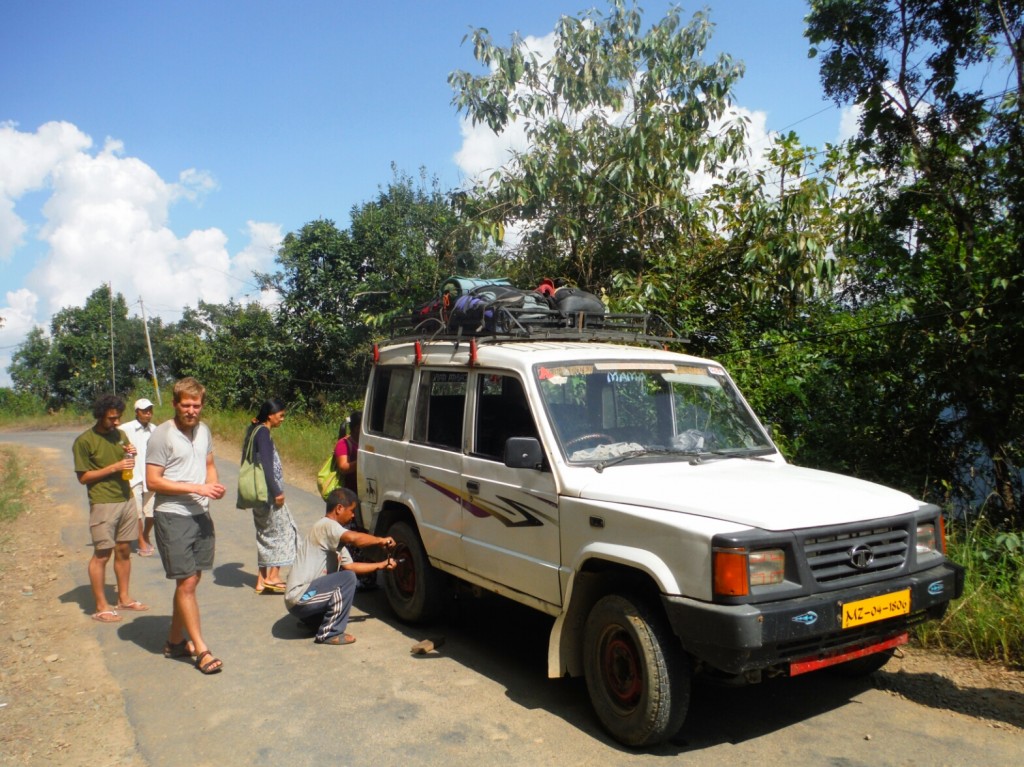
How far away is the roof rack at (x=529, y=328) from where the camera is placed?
5.79 metres

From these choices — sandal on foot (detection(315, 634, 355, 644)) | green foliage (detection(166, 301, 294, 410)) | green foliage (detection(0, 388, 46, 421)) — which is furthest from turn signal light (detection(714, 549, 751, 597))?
green foliage (detection(0, 388, 46, 421))

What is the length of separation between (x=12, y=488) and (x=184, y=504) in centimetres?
1045

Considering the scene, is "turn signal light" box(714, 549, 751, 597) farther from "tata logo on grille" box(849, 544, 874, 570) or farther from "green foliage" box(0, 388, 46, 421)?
"green foliage" box(0, 388, 46, 421)

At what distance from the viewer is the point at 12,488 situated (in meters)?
13.9

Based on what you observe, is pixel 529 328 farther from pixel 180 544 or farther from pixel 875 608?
pixel 875 608

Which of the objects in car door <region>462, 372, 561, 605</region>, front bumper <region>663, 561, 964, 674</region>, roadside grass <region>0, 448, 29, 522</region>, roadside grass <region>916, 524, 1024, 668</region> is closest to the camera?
front bumper <region>663, 561, 964, 674</region>

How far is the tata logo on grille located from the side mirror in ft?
5.47

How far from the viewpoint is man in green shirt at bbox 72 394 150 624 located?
6.61 meters

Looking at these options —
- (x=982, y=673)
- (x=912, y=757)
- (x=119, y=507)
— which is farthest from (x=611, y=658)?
(x=119, y=507)

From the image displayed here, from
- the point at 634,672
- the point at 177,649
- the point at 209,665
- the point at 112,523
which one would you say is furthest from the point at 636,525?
the point at 112,523

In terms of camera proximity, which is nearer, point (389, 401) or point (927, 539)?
point (927, 539)

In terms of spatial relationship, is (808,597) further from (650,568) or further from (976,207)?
(976,207)

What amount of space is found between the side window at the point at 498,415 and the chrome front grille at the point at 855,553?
5.65ft

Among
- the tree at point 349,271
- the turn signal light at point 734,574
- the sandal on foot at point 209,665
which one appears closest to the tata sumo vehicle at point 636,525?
the turn signal light at point 734,574
